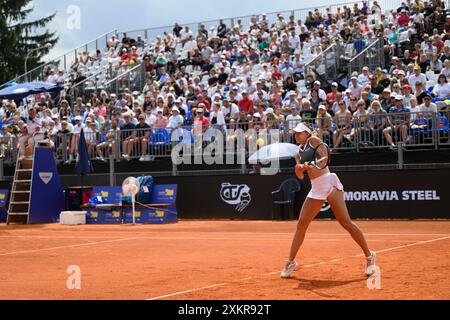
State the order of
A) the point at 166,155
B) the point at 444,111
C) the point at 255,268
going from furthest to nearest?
the point at 166,155 < the point at 444,111 < the point at 255,268

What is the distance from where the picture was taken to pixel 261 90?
28.3 metres

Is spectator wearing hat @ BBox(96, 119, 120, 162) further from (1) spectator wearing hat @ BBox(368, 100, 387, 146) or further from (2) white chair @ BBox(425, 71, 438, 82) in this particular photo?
(2) white chair @ BBox(425, 71, 438, 82)

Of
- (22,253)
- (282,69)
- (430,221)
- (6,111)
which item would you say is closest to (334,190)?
(22,253)

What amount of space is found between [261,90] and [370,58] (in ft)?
14.3

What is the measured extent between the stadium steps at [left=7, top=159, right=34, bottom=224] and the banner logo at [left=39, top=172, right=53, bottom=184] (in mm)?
366

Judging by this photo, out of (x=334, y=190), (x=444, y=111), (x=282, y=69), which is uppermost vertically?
(x=282, y=69)

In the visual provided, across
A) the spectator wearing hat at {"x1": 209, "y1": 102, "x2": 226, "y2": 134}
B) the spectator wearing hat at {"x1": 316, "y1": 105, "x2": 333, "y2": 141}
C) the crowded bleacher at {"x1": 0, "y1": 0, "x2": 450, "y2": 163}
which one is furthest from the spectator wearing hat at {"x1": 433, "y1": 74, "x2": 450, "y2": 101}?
the spectator wearing hat at {"x1": 209, "y1": 102, "x2": 226, "y2": 134}

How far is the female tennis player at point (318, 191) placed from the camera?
38.1 ft

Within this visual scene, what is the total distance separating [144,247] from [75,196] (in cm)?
999

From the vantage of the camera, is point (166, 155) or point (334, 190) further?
point (166, 155)

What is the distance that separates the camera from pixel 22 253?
16.6 m

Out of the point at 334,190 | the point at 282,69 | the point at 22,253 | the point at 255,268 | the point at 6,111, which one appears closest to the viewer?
the point at 334,190

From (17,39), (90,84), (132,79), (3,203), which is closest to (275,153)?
(3,203)
